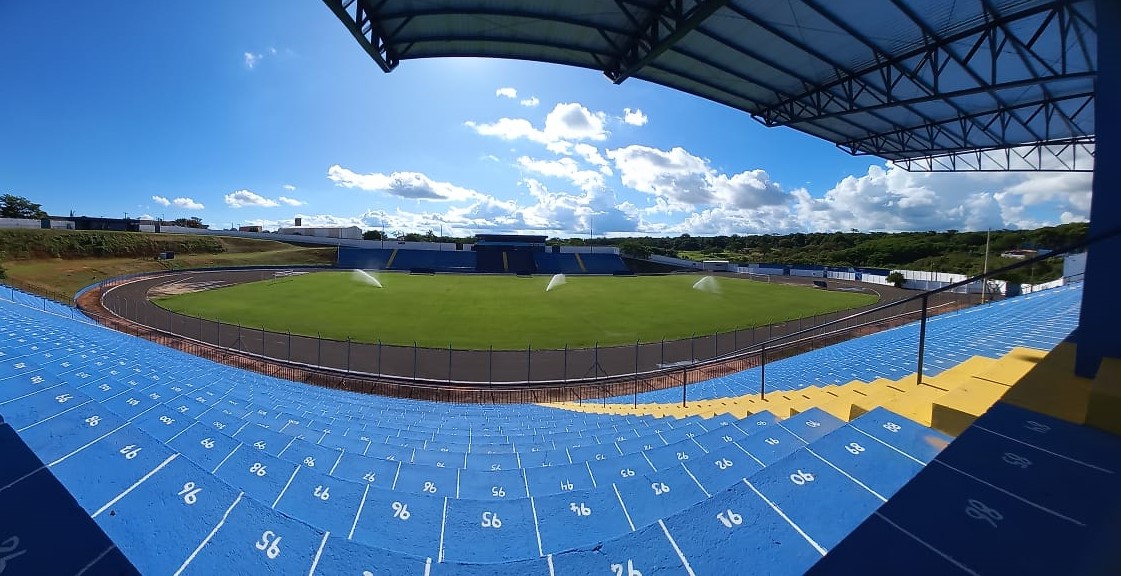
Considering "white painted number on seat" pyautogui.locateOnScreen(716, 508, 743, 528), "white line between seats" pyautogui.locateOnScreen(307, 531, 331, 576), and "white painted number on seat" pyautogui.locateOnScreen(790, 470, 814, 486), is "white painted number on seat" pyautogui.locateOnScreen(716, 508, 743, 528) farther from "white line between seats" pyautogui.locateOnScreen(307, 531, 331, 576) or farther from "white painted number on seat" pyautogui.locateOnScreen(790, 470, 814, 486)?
"white line between seats" pyautogui.locateOnScreen(307, 531, 331, 576)

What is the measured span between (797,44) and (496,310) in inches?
1048

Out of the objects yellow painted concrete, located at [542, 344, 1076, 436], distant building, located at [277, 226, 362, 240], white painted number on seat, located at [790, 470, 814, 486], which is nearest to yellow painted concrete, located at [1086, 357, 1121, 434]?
yellow painted concrete, located at [542, 344, 1076, 436]

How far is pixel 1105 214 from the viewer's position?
4434 millimetres

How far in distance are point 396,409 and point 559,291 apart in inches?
1395

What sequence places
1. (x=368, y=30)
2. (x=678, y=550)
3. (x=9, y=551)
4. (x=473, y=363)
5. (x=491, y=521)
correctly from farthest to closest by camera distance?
(x=473, y=363) → (x=368, y=30) → (x=491, y=521) → (x=678, y=550) → (x=9, y=551)

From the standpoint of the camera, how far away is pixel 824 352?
1648 cm

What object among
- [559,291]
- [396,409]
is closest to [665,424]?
[396,409]

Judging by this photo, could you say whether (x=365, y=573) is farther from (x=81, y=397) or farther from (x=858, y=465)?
(x=81, y=397)

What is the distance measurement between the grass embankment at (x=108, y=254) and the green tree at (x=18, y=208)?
3999cm

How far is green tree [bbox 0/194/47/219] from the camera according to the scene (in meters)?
77.2

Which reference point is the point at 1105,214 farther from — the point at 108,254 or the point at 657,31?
the point at 108,254

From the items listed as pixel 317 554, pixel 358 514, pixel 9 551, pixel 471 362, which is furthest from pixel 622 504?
pixel 471 362

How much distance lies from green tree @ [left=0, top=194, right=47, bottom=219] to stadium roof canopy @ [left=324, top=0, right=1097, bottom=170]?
121396mm

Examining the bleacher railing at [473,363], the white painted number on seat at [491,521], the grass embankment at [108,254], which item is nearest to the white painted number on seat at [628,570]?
the white painted number on seat at [491,521]
